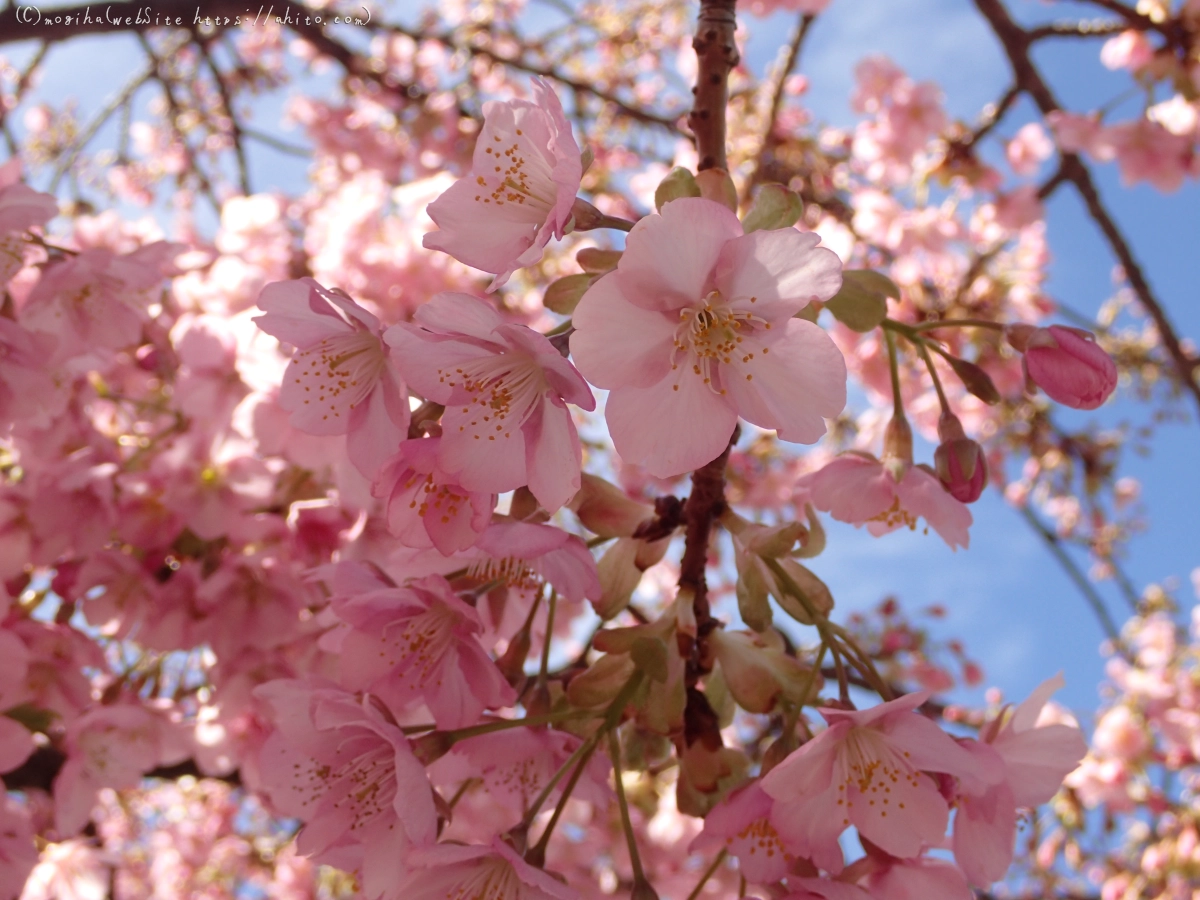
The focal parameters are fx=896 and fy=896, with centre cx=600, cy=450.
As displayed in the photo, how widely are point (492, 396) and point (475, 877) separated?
0.51 m

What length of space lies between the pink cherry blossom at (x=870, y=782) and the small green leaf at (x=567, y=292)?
520mm

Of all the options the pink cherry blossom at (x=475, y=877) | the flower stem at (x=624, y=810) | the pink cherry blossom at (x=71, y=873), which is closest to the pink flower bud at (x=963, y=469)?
the flower stem at (x=624, y=810)

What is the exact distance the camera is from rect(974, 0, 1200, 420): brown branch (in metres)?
2.85

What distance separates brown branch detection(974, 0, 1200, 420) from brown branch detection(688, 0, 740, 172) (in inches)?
80.9

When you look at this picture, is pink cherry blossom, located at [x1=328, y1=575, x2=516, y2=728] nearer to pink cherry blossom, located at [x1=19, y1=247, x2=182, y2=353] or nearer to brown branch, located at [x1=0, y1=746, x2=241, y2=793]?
pink cherry blossom, located at [x1=19, y1=247, x2=182, y2=353]

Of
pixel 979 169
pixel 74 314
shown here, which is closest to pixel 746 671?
pixel 74 314

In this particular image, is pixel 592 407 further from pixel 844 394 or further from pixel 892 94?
pixel 892 94

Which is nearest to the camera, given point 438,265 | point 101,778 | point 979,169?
point 101,778

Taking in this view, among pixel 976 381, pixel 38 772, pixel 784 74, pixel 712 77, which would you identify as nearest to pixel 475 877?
pixel 976 381

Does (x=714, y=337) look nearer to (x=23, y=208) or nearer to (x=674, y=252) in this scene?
(x=674, y=252)

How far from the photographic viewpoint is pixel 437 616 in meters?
1.06

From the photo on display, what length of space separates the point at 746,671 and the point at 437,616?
0.37 metres

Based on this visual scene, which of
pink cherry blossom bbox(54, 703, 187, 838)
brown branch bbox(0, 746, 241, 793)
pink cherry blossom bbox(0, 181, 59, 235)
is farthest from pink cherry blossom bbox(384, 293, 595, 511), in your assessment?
brown branch bbox(0, 746, 241, 793)

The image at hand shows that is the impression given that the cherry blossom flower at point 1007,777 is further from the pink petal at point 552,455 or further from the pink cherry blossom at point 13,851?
the pink cherry blossom at point 13,851
